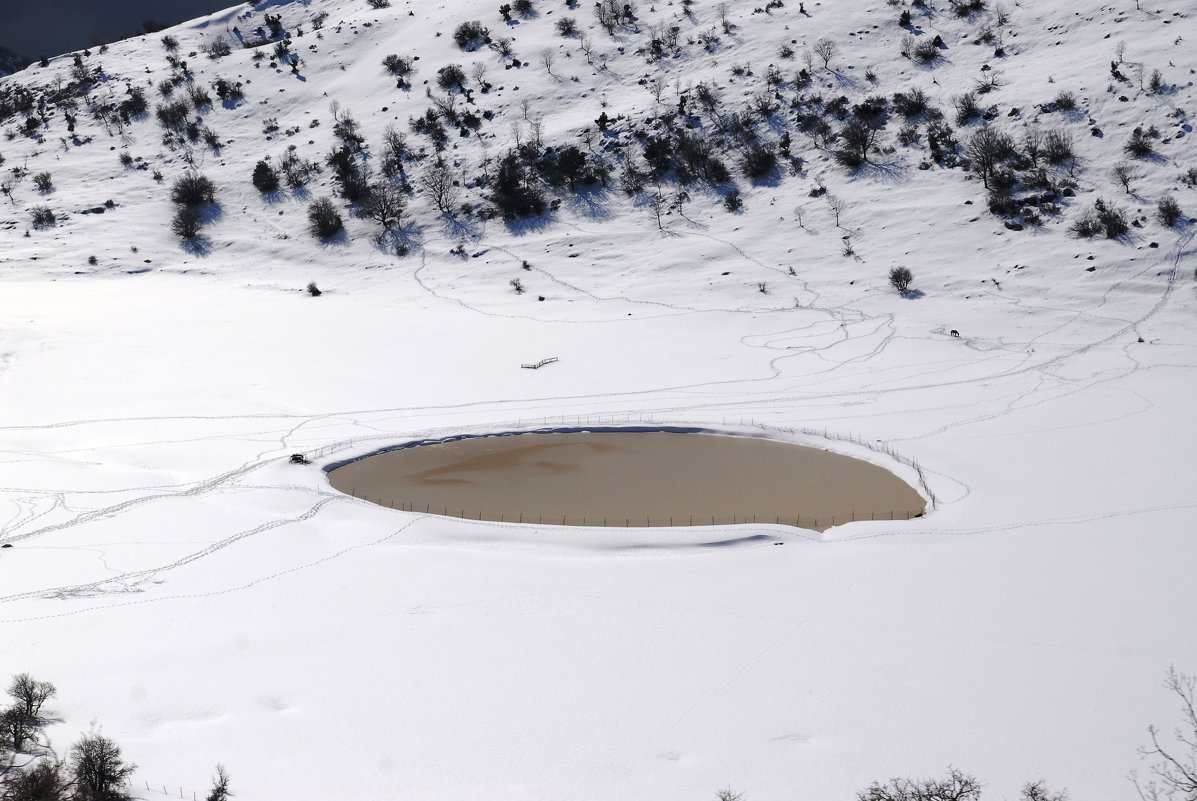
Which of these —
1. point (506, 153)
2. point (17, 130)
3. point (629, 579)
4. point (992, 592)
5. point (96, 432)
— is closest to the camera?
point (992, 592)

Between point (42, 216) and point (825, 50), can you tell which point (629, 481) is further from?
point (42, 216)

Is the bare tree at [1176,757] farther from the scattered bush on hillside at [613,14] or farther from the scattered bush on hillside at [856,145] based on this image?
the scattered bush on hillside at [613,14]

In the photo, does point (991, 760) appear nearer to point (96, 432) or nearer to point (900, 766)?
point (900, 766)

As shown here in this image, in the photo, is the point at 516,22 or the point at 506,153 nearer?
the point at 506,153

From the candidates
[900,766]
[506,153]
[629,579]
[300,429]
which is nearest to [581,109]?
[506,153]

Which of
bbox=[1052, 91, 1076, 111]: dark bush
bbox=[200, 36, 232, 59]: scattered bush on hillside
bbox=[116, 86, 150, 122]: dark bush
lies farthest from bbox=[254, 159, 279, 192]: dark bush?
bbox=[1052, 91, 1076, 111]: dark bush

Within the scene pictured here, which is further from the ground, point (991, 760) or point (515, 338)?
point (515, 338)

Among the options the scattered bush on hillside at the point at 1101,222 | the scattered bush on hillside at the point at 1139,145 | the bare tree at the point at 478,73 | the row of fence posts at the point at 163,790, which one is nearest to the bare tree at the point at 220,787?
the row of fence posts at the point at 163,790

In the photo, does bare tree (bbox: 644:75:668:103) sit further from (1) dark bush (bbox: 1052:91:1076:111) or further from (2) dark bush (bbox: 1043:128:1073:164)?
(2) dark bush (bbox: 1043:128:1073:164)
